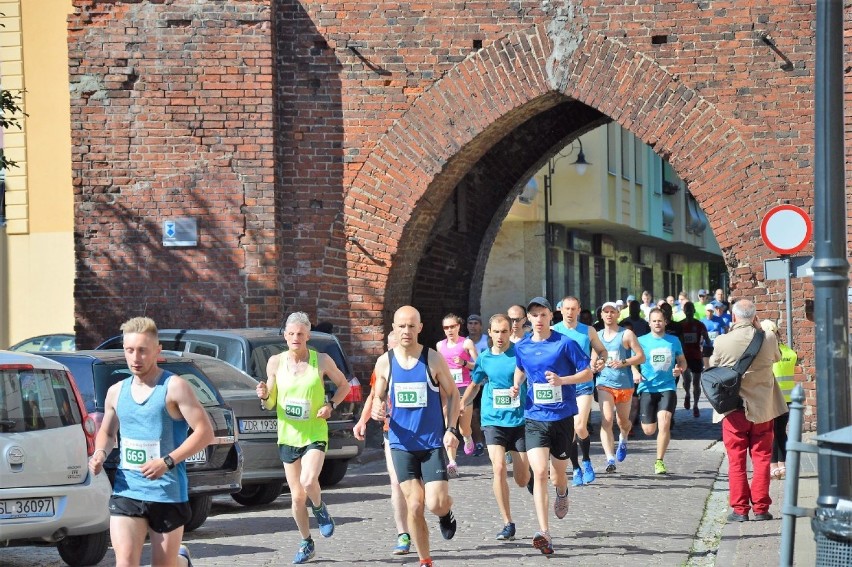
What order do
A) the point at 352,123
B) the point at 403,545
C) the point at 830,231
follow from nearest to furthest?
1. the point at 830,231
2. the point at 403,545
3. the point at 352,123

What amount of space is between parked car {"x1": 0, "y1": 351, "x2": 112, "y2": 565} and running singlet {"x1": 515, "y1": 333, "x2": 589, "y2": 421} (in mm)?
3220

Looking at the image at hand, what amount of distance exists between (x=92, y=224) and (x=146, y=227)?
75 centimetres

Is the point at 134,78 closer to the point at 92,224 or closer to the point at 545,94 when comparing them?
the point at 92,224

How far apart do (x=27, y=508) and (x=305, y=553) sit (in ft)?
6.19

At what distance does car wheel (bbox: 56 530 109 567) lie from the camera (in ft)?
33.6

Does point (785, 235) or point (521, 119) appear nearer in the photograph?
point (785, 235)

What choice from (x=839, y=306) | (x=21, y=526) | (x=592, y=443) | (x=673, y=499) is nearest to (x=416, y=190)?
(x=592, y=443)

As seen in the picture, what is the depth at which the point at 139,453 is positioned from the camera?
7297 millimetres

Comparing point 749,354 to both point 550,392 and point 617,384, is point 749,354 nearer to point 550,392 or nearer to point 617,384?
point 550,392

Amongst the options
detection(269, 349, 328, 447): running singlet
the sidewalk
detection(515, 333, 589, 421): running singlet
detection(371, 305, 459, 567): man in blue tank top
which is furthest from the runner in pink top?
detection(371, 305, 459, 567): man in blue tank top

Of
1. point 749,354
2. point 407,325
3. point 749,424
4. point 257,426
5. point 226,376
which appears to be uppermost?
point 407,325

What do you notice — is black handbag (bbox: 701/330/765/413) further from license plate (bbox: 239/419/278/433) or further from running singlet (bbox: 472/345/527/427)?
license plate (bbox: 239/419/278/433)

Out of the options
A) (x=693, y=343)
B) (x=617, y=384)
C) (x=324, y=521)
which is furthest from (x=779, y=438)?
(x=693, y=343)

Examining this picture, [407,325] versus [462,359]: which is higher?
[407,325]
